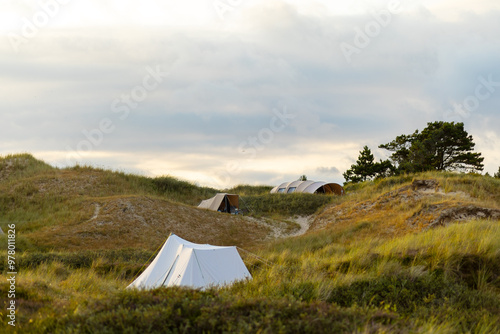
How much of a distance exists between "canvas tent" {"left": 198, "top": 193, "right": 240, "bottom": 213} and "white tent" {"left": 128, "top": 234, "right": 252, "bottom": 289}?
1966cm

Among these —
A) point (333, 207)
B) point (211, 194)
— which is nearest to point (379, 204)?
point (333, 207)

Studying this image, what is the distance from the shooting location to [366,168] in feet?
166

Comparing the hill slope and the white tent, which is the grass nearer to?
the white tent

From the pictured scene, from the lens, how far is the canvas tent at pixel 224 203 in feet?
111

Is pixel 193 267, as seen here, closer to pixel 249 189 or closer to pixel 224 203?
pixel 224 203

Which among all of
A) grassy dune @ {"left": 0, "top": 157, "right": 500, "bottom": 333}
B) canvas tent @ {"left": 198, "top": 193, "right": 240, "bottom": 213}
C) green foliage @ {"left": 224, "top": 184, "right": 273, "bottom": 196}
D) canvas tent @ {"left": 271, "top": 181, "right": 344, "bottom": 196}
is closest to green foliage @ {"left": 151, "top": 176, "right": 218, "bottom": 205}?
canvas tent @ {"left": 198, "top": 193, "right": 240, "bottom": 213}

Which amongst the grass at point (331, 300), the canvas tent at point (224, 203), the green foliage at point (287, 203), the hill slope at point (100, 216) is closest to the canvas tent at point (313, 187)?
the green foliage at point (287, 203)

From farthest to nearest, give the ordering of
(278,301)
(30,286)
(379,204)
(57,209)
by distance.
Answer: (57,209), (379,204), (30,286), (278,301)

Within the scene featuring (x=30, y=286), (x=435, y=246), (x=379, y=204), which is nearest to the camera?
(x=30, y=286)

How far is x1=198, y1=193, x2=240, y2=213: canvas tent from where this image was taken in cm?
3375

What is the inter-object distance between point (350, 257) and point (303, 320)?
240 inches

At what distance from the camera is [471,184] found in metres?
26.3

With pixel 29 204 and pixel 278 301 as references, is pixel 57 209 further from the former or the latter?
pixel 278 301

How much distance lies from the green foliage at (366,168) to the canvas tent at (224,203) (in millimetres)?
21239
